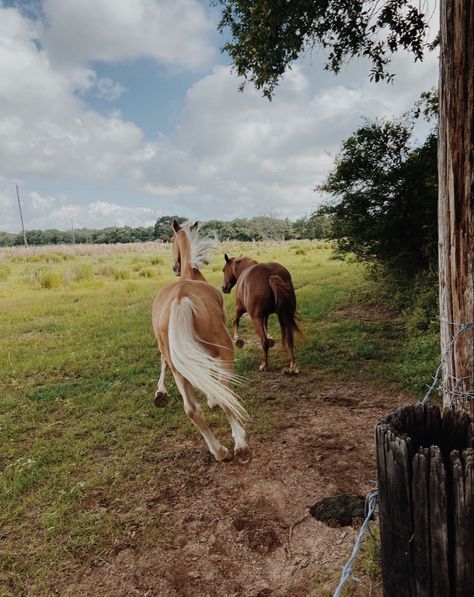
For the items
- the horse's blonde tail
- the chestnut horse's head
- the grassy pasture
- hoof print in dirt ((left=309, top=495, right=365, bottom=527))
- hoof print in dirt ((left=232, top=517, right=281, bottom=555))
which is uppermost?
the chestnut horse's head

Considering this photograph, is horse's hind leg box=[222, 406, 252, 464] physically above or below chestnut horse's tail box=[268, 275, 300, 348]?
below

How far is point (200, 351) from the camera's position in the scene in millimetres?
3680

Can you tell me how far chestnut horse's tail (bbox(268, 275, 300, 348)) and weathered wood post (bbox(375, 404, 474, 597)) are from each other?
450 centimetres

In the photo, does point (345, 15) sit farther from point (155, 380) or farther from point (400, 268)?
point (155, 380)

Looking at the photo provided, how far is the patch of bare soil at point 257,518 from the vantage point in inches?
101

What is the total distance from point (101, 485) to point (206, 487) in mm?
983

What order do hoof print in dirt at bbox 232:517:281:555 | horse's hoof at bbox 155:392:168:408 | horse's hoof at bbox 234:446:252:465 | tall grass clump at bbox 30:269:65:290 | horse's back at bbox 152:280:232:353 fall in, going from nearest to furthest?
1. hoof print in dirt at bbox 232:517:281:555
2. horse's hoof at bbox 234:446:252:465
3. horse's back at bbox 152:280:232:353
4. horse's hoof at bbox 155:392:168:408
5. tall grass clump at bbox 30:269:65:290

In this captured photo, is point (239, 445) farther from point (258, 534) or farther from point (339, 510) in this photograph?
point (339, 510)

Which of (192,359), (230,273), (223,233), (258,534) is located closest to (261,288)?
(230,273)

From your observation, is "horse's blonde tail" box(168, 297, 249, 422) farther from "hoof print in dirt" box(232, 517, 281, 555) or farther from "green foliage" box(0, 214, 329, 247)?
"green foliage" box(0, 214, 329, 247)

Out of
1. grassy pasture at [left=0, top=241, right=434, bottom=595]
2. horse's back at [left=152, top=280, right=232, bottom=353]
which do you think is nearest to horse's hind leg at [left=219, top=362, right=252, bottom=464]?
horse's back at [left=152, top=280, right=232, bottom=353]

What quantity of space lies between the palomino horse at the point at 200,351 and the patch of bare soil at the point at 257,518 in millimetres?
380

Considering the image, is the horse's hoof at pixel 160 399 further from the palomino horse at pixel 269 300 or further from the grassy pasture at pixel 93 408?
the palomino horse at pixel 269 300

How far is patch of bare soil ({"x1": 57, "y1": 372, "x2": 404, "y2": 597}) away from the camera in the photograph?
2.57 metres
